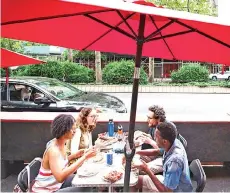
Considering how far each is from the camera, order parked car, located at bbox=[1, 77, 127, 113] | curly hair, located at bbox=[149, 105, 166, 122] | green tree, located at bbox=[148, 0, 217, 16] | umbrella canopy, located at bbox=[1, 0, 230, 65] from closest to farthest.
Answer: umbrella canopy, located at bbox=[1, 0, 230, 65], curly hair, located at bbox=[149, 105, 166, 122], parked car, located at bbox=[1, 77, 127, 113], green tree, located at bbox=[148, 0, 217, 16]

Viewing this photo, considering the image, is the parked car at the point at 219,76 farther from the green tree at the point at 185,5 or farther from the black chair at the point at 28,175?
the black chair at the point at 28,175

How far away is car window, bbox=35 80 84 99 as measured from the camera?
811 cm

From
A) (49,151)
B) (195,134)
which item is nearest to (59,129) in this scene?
(49,151)

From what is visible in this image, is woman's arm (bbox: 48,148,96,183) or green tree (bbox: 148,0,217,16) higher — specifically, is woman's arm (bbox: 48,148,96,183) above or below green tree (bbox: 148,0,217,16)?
below

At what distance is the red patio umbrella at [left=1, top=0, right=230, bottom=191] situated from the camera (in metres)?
2.51

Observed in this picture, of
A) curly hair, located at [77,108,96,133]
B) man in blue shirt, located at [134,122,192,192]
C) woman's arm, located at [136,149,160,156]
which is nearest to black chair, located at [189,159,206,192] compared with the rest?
man in blue shirt, located at [134,122,192,192]

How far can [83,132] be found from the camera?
427 centimetres

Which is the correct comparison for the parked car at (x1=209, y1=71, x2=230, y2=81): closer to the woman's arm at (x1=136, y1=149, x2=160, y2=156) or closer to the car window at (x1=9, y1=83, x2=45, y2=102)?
the car window at (x1=9, y1=83, x2=45, y2=102)

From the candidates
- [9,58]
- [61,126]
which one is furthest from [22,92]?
[61,126]

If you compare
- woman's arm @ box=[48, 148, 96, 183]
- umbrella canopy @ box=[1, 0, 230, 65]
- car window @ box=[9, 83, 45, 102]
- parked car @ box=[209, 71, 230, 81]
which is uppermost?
parked car @ box=[209, 71, 230, 81]

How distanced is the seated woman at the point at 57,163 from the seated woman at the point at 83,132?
0.70m

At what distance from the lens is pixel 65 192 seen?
323 centimetres

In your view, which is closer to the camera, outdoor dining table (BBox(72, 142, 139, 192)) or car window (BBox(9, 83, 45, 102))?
outdoor dining table (BBox(72, 142, 139, 192))

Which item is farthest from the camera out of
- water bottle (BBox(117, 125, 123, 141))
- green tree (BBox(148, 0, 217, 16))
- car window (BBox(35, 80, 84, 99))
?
green tree (BBox(148, 0, 217, 16))
